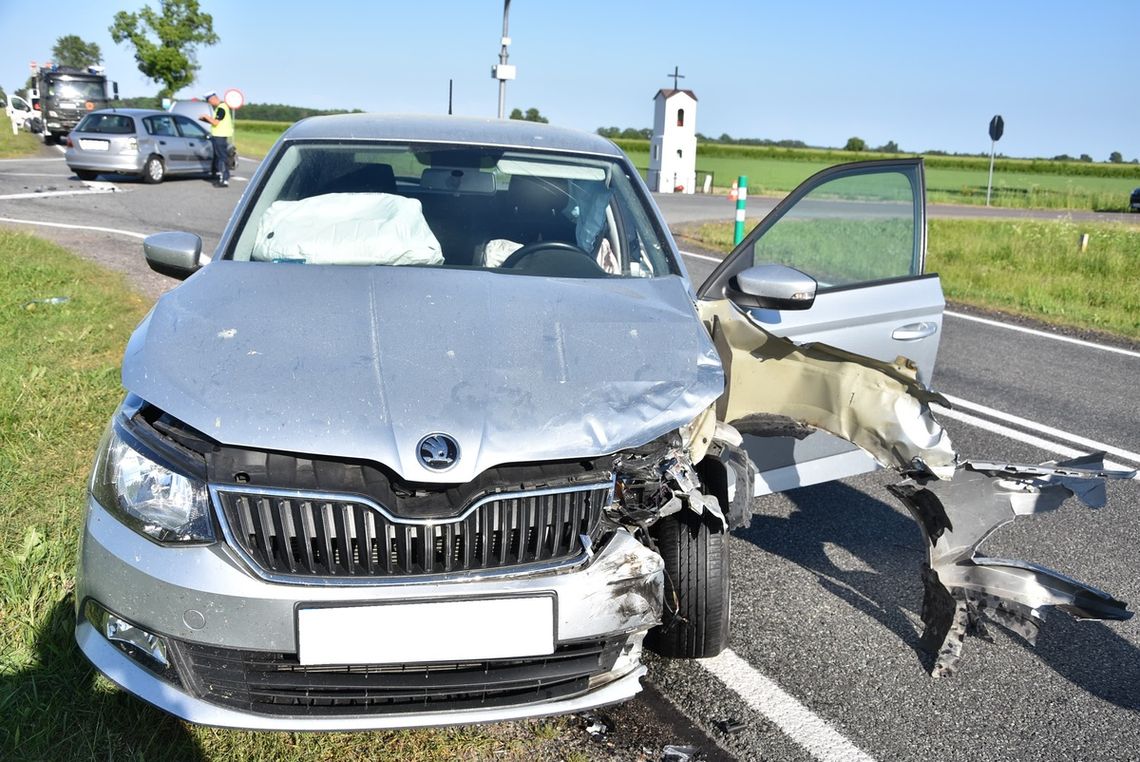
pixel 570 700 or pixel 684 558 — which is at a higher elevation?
pixel 684 558

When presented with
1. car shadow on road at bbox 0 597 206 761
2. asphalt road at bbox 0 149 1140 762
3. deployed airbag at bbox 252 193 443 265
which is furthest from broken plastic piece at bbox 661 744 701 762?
deployed airbag at bbox 252 193 443 265

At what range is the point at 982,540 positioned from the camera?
130 inches

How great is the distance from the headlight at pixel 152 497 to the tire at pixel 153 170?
21.0 m

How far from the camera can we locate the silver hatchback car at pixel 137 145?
69.1 ft

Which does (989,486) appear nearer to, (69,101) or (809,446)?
(809,446)

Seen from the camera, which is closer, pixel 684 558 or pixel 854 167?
pixel 684 558

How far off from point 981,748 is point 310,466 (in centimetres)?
202

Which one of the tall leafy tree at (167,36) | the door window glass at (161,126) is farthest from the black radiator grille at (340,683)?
the tall leafy tree at (167,36)

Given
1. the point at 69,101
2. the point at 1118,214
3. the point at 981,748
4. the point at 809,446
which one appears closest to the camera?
the point at 981,748

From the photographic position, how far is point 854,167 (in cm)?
434

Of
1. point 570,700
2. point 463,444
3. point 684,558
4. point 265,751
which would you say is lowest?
point 265,751

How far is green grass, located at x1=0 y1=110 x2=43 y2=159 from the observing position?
3119 centimetres

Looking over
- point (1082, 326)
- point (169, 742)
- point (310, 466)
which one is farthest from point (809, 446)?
point (1082, 326)

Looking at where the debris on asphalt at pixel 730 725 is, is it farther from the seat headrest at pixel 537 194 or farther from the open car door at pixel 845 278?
the seat headrest at pixel 537 194
